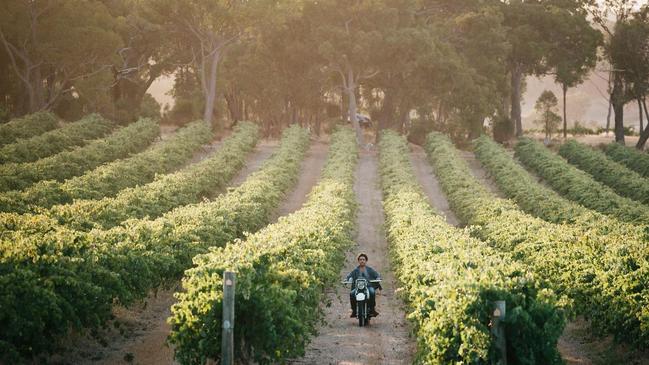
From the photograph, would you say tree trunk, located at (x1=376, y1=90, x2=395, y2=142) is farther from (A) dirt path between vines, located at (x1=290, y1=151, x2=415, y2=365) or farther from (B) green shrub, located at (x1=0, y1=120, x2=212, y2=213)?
(A) dirt path between vines, located at (x1=290, y1=151, x2=415, y2=365)

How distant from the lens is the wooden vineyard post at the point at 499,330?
15023 millimetres

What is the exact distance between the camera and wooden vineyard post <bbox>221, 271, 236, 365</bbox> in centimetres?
1537

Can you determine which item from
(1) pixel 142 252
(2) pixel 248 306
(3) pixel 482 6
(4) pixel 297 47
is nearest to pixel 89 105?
(4) pixel 297 47

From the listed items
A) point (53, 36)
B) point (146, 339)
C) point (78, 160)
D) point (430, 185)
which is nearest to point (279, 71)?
point (53, 36)

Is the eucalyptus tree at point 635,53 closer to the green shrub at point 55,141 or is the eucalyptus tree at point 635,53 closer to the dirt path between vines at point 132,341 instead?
the green shrub at point 55,141

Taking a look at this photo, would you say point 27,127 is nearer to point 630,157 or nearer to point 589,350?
point 630,157

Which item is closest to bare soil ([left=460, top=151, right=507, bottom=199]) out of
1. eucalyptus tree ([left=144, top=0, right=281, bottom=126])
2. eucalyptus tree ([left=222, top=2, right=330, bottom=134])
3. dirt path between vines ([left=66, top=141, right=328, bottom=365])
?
eucalyptus tree ([left=222, top=2, right=330, bottom=134])

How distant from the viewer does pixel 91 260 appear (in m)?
18.8

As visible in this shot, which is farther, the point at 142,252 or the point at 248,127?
the point at 248,127

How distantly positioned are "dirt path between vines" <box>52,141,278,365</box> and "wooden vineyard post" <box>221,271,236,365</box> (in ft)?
12.5

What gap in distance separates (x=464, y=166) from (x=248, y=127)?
21.0 meters

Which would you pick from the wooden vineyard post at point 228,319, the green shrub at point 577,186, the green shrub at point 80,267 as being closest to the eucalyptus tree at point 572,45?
the green shrub at point 577,186

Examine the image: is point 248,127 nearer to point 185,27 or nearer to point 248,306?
point 185,27

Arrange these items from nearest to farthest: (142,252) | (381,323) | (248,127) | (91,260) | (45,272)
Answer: (45,272) → (91,260) → (142,252) → (381,323) → (248,127)
